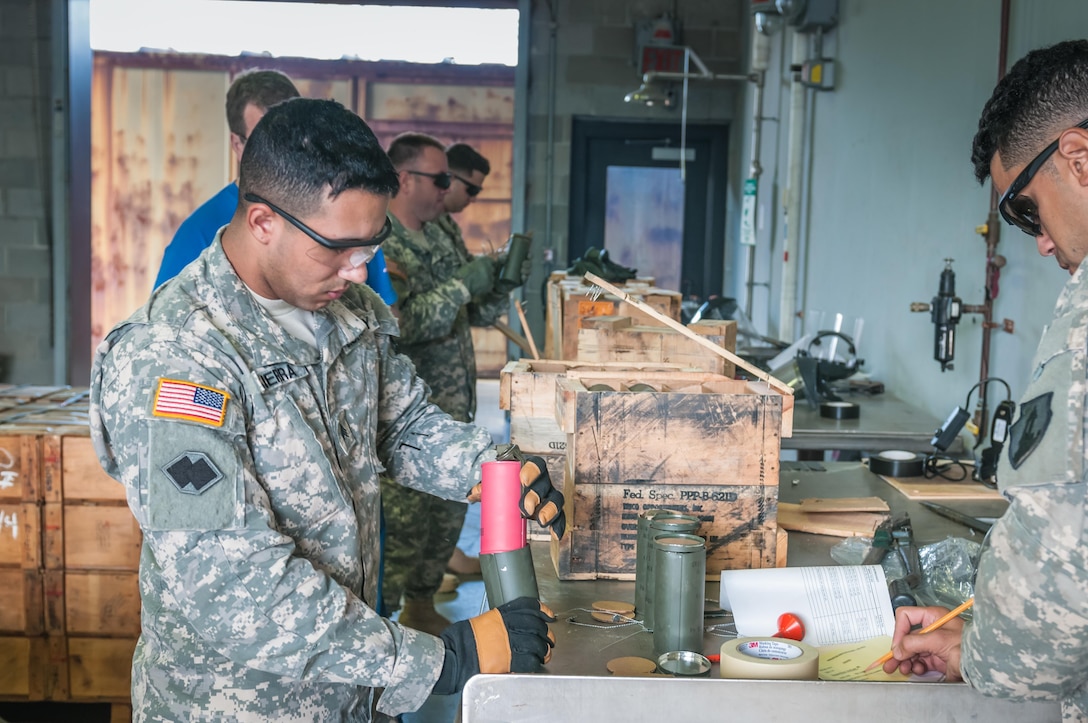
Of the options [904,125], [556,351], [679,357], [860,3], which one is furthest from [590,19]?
[679,357]

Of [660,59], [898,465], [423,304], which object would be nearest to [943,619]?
[898,465]

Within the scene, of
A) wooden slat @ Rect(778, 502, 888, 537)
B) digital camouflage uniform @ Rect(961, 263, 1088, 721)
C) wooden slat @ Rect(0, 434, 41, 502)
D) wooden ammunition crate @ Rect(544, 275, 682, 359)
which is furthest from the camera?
wooden ammunition crate @ Rect(544, 275, 682, 359)

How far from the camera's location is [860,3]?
4.71 metres

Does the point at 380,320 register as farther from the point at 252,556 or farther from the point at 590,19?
the point at 590,19

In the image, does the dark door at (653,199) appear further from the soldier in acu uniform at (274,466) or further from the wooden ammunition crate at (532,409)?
the soldier in acu uniform at (274,466)

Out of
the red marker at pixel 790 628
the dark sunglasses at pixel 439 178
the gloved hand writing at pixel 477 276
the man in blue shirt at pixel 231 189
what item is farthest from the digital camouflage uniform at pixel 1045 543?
the gloved hand writing at pixel 477 276

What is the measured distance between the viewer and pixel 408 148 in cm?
368

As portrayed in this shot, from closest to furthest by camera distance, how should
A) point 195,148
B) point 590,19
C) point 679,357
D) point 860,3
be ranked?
1. point 679,357
2. point 860,3
3. point 590,19
4. point 195,148

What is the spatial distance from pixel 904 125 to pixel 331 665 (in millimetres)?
3470

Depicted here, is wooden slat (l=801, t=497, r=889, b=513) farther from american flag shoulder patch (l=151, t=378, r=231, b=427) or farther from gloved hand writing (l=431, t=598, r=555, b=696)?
american flag shoulder patch (l=151, t=378, r=231, b=427)

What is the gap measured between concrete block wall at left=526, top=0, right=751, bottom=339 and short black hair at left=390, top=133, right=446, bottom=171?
365 centimetres

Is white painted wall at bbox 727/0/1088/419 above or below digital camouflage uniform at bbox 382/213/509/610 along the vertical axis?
above

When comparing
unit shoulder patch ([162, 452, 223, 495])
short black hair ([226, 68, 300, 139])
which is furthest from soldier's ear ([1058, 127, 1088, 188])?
short black hair ([226, 68, 300, 139])

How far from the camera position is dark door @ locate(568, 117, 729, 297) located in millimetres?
7535
